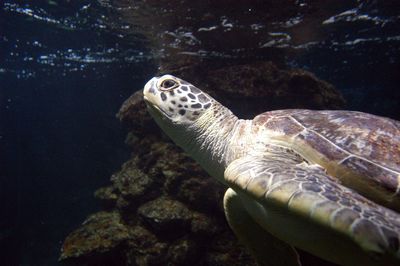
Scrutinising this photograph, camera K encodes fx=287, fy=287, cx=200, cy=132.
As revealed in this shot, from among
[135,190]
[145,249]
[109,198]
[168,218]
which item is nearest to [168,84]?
[168,218]

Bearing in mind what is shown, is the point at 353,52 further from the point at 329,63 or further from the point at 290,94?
the point at 290,94

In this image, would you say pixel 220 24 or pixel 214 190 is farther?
pixel 220 24

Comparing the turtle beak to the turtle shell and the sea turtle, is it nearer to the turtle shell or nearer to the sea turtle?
the sea turtle

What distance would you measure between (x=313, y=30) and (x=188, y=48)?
11.9 ft

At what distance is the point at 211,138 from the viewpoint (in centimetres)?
335

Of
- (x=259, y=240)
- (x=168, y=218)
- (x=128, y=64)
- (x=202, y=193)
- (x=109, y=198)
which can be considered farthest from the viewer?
(x=128, y=64)

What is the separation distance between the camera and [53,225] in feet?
55.6

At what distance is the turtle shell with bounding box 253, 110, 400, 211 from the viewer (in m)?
2.38

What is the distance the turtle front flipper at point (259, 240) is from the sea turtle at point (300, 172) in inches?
0.4

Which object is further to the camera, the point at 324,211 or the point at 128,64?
the point at 128,64

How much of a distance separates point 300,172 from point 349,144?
812 mm

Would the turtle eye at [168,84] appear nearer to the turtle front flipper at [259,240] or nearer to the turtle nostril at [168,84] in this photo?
the turtle nostril at [168,84]

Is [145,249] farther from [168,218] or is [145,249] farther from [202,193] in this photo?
[202,193]

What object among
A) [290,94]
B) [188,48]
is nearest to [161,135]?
[290,94]
